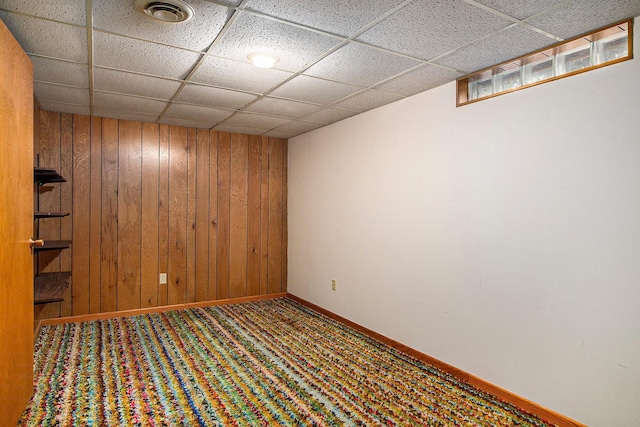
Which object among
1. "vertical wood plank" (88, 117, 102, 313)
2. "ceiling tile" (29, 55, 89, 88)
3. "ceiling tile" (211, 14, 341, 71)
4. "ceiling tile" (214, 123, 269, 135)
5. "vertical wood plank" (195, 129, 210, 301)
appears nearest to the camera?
"ceiling tile" (211, 14, 341, 71)

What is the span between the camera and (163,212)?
4379mm

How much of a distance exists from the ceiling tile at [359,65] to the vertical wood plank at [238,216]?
234 cm

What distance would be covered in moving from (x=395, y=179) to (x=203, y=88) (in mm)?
1769

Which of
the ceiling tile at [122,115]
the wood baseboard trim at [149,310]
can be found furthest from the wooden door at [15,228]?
the wood baseboard trim at [149,310]

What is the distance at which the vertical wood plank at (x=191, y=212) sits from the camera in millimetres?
4516

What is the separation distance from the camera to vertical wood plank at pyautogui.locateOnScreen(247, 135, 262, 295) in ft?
16.1

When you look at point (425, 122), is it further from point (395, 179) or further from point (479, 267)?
point (479, 267)

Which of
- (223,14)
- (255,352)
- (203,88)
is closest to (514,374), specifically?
(255,352)

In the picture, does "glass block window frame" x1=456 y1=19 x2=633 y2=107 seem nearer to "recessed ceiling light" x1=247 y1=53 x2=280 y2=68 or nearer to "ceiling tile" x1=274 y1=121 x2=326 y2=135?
"recessed ceiling light" x1=247 y1=53 x2=280 y2=68

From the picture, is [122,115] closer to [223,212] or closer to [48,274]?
[223,212]

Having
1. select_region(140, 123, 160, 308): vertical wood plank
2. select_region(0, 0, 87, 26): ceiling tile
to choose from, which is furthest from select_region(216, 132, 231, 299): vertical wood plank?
select_region(0, 0, 87, 26): ceiling tile

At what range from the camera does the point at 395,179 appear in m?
3.32

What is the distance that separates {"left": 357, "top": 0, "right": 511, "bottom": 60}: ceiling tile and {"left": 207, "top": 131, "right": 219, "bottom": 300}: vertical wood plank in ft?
9.80

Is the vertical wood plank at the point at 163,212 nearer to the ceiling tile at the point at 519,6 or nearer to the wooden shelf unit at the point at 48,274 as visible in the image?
the wooden shelf unit at the point at 48,274
